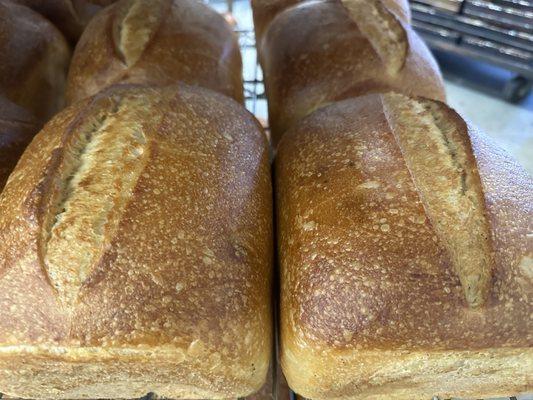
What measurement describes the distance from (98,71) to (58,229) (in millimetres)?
604

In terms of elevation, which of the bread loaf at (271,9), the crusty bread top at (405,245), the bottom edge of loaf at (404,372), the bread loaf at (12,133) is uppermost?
the bread loaf at (271,9)

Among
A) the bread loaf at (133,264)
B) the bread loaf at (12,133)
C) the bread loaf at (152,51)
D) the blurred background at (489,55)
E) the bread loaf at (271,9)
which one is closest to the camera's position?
the bread loaf at (133,264)

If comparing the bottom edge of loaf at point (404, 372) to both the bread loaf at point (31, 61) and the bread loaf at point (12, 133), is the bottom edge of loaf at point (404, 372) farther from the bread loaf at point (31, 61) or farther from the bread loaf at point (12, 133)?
the bread loaf at point (31, 61)

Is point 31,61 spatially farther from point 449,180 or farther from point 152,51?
point 449,180

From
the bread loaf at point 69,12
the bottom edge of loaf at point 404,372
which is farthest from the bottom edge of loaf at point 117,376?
the bread loaf at point 69,12

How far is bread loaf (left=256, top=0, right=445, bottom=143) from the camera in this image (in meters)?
1.33

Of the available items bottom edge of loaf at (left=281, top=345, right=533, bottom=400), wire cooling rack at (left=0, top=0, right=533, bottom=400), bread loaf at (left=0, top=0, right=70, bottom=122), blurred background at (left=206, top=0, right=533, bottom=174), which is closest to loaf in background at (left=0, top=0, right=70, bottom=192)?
bread loaf at (left=0, top=0, right=70, bottom=122)

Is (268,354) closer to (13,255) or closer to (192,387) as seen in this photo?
(192,387)

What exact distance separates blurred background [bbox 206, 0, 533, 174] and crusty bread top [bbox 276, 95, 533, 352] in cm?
168

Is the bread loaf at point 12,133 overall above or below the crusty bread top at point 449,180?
below

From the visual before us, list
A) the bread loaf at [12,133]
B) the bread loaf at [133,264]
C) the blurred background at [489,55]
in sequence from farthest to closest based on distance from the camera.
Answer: the blurred background at [489,55] → the bread loaf at [12,133] → the bread loaf at [133,264]

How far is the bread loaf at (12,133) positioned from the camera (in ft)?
3.75

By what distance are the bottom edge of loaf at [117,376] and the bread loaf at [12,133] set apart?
1.51 feet

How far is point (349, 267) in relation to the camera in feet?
2.80
